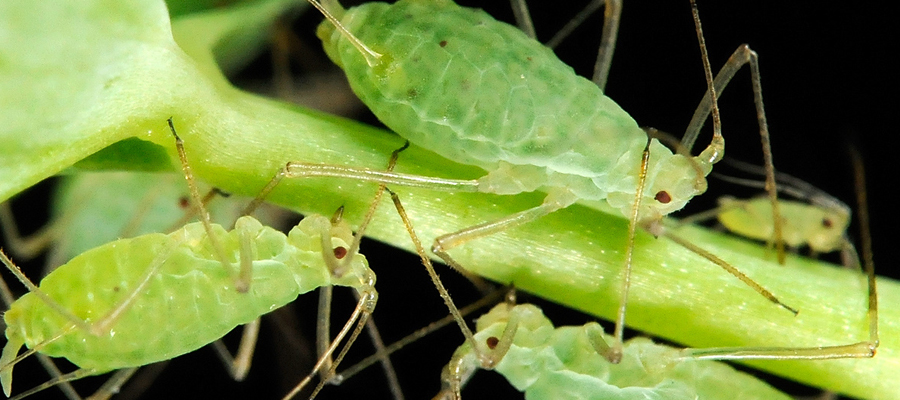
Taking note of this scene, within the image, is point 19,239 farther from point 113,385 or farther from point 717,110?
point 717,110

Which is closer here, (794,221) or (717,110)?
(717,110)

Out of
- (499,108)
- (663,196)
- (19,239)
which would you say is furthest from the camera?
(19,239)

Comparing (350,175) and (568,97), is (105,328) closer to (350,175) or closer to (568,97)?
(350,175)

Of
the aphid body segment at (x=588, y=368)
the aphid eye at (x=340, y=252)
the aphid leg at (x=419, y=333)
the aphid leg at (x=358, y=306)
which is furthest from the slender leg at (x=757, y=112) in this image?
the aphid eye at (x=340, y=252)

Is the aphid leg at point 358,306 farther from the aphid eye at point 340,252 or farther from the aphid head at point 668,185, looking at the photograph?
the aphid head at point 668,185

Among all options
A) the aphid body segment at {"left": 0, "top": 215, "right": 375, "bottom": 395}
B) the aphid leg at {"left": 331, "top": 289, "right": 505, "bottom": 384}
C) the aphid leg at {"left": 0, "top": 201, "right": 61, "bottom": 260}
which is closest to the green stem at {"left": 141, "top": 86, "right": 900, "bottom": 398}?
the aphid body segment at {"left": 0, "top": 215, "right": 375, "bottom": 395}

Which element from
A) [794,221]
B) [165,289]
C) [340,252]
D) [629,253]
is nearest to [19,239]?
[165,289]

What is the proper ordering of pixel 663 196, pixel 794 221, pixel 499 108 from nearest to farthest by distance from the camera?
pixel 499 108, pixel 663 196, pixel 794 221
